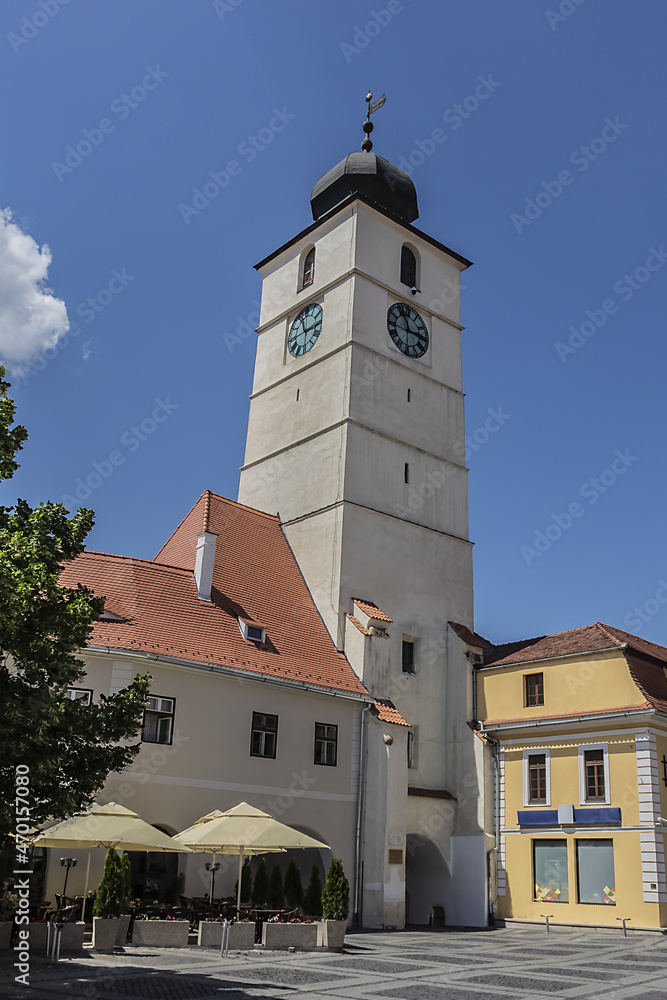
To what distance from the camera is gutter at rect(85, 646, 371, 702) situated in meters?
20.2

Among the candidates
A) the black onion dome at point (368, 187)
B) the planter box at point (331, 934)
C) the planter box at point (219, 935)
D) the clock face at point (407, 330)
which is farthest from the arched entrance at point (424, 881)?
the black onion dome at point (368, 187)

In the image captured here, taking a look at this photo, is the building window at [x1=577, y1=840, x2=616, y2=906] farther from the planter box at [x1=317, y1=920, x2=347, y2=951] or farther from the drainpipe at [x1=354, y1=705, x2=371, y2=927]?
the planter box at [x1=317, y1=920, x2=347, y2=951]

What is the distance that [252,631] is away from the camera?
24297 mm

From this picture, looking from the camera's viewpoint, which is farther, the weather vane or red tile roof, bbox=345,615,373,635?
the weather vane

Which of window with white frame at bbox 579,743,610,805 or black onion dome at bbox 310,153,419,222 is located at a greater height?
black onion dome at bbox 310,153,419,222

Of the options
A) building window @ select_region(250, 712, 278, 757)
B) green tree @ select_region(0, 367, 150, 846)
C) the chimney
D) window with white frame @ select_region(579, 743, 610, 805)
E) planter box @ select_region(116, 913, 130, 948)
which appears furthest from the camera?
the chimney

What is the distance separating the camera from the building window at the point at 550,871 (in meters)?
24.4

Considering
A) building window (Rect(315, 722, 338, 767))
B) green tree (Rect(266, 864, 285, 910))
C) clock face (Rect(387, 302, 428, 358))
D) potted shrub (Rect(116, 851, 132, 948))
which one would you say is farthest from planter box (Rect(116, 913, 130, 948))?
clock face (Rect(387, 302, 428, 358))

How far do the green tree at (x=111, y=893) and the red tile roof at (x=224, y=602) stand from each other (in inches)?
208

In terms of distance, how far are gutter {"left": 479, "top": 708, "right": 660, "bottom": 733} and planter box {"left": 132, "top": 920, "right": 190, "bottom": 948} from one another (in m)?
13.4

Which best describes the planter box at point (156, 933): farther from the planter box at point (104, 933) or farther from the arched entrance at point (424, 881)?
the arched entrance at point (424, 881)

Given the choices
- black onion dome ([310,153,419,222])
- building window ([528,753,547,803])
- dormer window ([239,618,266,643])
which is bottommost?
building window ([528,753,547,803])

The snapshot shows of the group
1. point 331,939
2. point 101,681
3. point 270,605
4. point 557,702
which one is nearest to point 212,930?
point 331,939

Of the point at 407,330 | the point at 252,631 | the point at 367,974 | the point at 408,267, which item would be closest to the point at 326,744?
the point at 252,631
